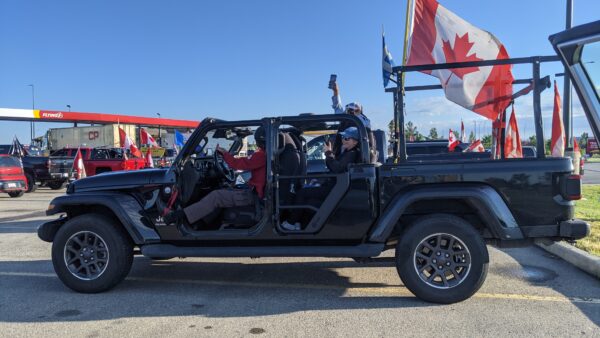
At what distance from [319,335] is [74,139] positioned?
38.7 meters

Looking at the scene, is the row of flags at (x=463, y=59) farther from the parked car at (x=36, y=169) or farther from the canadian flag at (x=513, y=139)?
the parked car at (x=36, y=169)

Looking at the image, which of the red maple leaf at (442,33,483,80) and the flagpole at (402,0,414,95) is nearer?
the red maple leaf at (442,33,483,80)

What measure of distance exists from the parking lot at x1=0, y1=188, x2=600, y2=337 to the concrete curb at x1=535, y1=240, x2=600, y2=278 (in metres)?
0.11

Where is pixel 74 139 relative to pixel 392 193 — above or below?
above

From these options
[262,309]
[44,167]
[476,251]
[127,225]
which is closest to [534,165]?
[476,251]

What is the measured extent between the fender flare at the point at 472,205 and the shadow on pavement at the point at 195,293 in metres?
0.80

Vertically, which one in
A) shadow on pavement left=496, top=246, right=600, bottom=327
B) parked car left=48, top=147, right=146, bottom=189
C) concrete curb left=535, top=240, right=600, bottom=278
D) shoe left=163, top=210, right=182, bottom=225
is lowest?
shadow on pavement left=496, top=246, right=600, bottom=327

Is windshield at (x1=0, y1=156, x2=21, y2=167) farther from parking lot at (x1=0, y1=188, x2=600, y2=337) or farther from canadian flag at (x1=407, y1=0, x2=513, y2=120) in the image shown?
canadian flag at (x1=407, y1=0, x2=513, y2=120)

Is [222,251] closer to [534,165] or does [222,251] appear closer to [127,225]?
[127,225]

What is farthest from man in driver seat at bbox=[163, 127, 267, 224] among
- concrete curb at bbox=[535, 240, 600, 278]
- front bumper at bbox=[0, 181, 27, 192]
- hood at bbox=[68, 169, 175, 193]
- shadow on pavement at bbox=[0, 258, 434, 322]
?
front bumper at bbox=[0, 181, 27, 192]

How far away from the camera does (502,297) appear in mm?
4621

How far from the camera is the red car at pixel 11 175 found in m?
15.4

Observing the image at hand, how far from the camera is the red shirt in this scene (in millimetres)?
4762

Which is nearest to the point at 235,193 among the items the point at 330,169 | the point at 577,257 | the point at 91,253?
the point at 330,169
